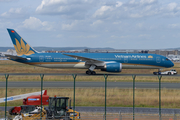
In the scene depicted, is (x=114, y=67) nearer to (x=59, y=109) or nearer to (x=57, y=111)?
(x=59, y=109)

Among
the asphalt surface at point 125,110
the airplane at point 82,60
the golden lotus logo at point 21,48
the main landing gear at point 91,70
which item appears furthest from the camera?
the golden lotus logo at point 21,48

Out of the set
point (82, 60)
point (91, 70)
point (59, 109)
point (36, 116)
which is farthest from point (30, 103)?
point (91, 70)

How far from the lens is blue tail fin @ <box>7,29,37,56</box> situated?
4575 centimetres

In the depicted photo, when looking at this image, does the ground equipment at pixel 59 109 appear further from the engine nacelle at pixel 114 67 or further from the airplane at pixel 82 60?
the airplane at pixel 82 60

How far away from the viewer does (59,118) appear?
16.8 m

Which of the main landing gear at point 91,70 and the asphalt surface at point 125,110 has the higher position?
the main landing gear at point 91,70

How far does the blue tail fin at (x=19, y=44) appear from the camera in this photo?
4575 cm

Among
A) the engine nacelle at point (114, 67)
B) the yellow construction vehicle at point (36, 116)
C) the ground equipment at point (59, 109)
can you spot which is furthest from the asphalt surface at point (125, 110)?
the engine nacelle at point (114, 67)

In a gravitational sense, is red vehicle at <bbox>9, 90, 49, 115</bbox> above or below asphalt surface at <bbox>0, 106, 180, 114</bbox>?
above

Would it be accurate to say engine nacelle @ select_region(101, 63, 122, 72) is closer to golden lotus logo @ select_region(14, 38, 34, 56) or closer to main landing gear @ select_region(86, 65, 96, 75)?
main landing gear @ select_region(86, 65, 96, 75)

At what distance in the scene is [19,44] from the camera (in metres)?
46.2

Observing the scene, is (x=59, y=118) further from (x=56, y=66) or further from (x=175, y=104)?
(x=56, y=66)

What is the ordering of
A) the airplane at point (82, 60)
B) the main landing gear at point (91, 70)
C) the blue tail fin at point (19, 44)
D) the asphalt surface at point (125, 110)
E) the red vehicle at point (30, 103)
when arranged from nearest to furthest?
the red vehicle at point (30, 103) → the asphalt surface at point (125, 110) → the main landing gear at point (91, 70) → the airplane at point (82, 60) → the blue tail fin at point (19, 44)

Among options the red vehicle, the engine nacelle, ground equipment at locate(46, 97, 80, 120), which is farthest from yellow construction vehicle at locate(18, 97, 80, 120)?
the engine nacelle
